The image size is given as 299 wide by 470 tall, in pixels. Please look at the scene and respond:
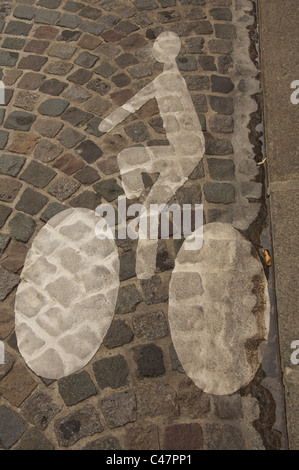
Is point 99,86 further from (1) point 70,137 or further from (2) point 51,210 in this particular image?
(2) point 51,210

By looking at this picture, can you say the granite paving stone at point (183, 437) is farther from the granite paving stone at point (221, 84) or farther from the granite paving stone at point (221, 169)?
the granite paving stone at point (221, 84)

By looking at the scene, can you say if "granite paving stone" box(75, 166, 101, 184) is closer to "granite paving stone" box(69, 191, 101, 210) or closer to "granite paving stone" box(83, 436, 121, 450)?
Answer: "granite paving stone" box(69, 191, 101, 210)

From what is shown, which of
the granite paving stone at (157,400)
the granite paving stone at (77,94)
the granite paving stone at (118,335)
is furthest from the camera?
the granite paving stone at (77,94)

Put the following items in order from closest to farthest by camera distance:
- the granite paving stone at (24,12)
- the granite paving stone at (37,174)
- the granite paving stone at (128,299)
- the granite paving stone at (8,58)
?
the granite paving stone at (128,299) → the granite paving stone at (37,174) → the granite paving stone at (8,58) → the granite paving stone at (24,12)

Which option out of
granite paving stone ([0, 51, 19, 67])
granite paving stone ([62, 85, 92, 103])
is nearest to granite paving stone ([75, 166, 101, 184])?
granite paving stone ([62, 85, 92, 103])

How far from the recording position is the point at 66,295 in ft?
10.0

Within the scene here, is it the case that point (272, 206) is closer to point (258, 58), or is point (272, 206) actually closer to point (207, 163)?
point (207, 163)

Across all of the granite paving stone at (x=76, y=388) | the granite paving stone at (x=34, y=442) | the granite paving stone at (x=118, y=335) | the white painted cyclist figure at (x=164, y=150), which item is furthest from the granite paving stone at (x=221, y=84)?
the granite paving stone at (x=34, y=442)

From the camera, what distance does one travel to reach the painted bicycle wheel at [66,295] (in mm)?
2854

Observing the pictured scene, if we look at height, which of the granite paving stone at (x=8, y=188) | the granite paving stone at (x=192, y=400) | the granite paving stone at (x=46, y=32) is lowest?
the granite paving stone at (x=192, y=400)

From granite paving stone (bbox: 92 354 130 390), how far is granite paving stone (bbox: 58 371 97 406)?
0.06m

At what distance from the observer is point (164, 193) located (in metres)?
3.54

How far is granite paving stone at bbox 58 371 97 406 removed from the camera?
2.71 metres
